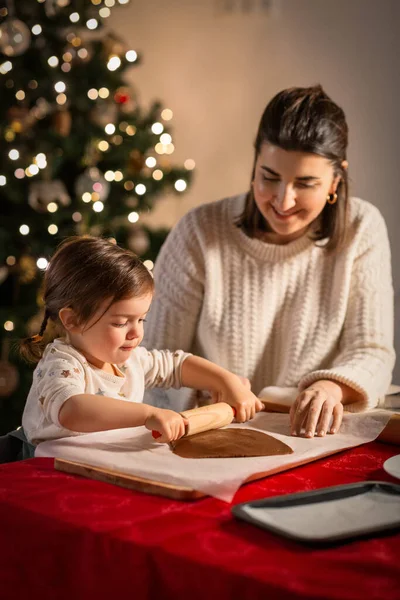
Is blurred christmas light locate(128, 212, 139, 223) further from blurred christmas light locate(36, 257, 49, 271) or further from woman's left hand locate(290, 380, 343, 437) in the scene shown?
woman's left hand locate(290, 380, 343, 437)

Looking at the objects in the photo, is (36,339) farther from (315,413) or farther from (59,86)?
(59,86)

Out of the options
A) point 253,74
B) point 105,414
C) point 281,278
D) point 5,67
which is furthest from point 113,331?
point 253,74

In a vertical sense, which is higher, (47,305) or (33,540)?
(47,305)

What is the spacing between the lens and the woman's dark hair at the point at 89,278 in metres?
1.31

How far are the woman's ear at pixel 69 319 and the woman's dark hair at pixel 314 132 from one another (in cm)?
65

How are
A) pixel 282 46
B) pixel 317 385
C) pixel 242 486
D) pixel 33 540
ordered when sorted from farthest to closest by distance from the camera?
pixel 282 46, pixel 317 385, pixel 242 486, pixel 33 540

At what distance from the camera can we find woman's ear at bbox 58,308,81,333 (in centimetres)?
132

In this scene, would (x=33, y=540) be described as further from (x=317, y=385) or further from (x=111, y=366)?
(x=317, y=385)

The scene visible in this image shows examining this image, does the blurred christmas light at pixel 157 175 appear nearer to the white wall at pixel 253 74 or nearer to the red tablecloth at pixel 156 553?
the white wall at pixel 253 74

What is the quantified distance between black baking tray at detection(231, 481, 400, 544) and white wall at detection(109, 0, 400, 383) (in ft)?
5.33

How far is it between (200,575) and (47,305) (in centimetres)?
71

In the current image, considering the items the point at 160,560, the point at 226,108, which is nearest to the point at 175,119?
the point at 226,108

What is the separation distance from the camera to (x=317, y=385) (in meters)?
1.52

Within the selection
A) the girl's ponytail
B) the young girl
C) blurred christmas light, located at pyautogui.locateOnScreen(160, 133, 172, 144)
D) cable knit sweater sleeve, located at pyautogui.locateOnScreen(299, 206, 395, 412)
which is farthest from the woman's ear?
blurred christmas light, located at pyautogui.locateOnScreen(160, 133, 172, 144)
